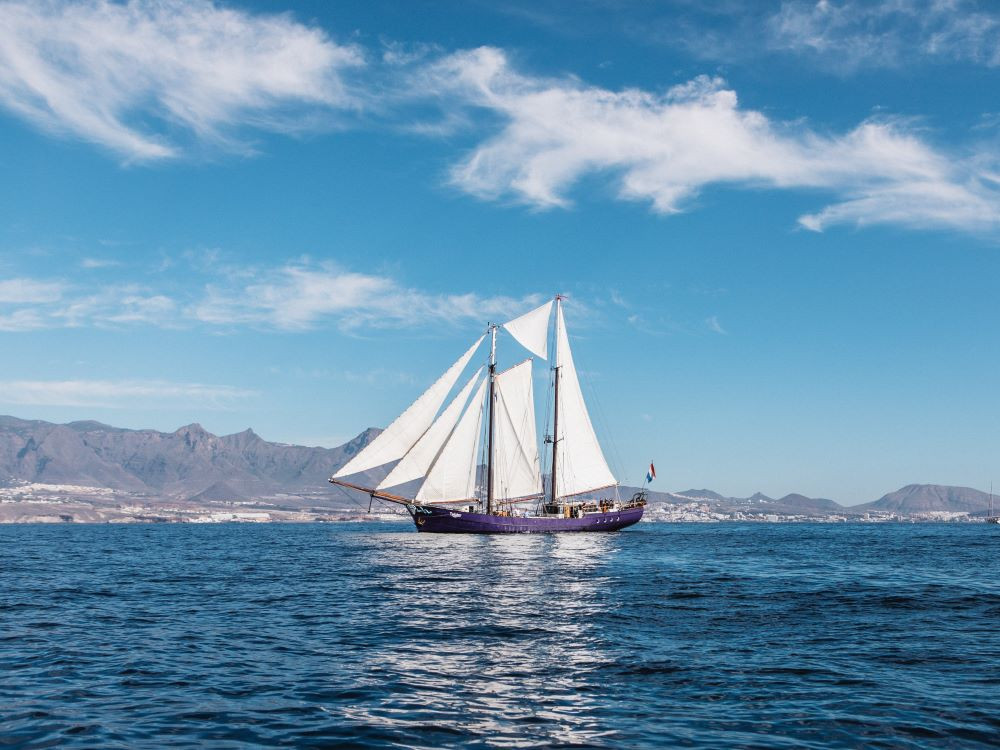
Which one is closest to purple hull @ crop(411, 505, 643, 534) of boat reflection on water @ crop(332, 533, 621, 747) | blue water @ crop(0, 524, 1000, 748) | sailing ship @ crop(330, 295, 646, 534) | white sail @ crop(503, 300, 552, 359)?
sailing ship @ crop(330, 295, 646, 534)

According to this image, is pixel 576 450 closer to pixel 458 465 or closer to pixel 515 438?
pixel 515 438

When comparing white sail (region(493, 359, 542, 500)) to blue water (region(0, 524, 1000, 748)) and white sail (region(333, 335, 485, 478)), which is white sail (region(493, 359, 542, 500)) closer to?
white sail (region(333, 335, 485, 478))

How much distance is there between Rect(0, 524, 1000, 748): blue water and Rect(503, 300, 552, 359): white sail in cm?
6986

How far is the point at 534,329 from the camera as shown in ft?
378

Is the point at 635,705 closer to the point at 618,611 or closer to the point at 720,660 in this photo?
the point at 720,660

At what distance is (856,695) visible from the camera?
18.5m

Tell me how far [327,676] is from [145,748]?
246 inches

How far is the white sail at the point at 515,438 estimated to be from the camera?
107750 millimetres

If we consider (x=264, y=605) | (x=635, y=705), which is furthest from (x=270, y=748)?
(x=264, y=605)

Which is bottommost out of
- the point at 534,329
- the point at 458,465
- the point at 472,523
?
the point at 472,523

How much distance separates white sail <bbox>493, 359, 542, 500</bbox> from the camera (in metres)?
108

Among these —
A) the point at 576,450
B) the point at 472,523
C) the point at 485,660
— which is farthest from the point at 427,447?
the point at 485,660

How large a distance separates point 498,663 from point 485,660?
543mm

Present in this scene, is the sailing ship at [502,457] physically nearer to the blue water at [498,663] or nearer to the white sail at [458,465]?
the white sail at [458,465]
